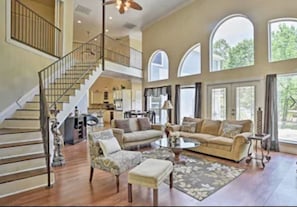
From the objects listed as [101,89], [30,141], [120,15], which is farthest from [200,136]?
[101,89]

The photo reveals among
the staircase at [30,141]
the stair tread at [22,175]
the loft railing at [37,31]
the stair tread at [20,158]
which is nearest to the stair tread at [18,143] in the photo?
the staircase at [30,141]

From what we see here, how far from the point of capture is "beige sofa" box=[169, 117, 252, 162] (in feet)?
16.5

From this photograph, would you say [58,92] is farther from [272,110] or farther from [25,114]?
[272,110]

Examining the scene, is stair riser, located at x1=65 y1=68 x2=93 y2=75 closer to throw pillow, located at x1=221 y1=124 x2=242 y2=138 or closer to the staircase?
the staircase

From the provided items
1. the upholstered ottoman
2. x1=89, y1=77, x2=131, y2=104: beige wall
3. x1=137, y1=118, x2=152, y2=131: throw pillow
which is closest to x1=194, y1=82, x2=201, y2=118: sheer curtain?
x1=137, y1=118, x2=152, y2=131: throw pillow

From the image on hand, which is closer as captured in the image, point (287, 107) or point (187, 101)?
point (287, 107)

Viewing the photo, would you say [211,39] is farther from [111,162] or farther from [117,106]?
[117,106]

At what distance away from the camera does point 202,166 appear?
465 centimetres

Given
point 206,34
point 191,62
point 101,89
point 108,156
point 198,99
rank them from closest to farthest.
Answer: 1. point 108,156
2. point 206,34
3. point 198,99
4. point 191,62
5. point 101,89

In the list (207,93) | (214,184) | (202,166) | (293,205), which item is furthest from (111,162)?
(207,93)

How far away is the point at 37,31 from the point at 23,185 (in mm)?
5733

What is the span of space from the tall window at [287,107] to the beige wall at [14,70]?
261 inches

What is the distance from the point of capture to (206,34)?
26.1ft

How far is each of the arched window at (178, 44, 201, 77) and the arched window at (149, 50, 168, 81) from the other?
3.88ft
